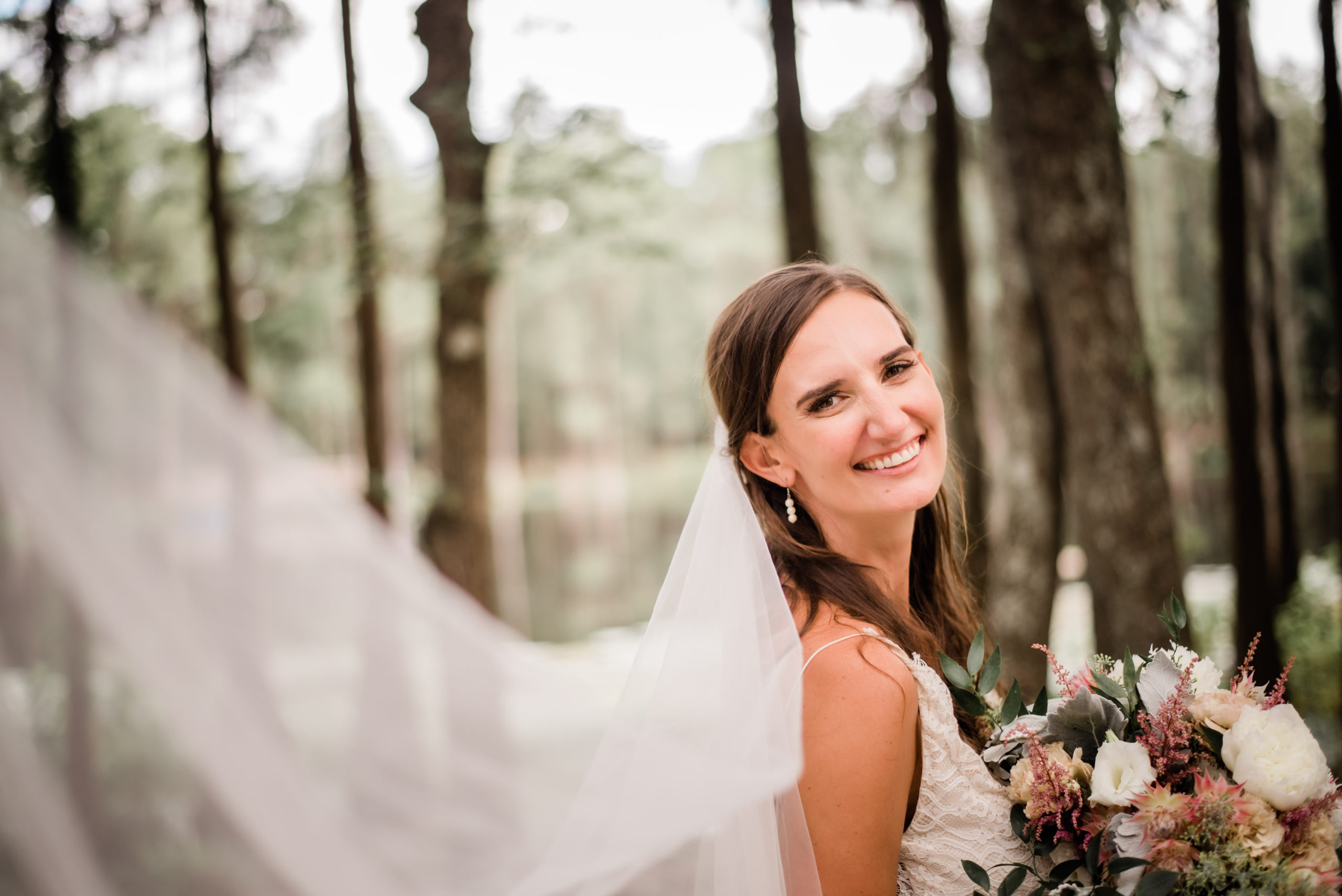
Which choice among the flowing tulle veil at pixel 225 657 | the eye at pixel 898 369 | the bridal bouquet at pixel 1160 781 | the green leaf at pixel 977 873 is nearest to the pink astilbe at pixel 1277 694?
the bridal bouquet at pixel 1160 781

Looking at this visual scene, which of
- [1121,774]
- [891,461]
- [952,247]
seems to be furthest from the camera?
[952,247]

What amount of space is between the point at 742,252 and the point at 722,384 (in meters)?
20.8

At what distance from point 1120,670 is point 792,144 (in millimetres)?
3247

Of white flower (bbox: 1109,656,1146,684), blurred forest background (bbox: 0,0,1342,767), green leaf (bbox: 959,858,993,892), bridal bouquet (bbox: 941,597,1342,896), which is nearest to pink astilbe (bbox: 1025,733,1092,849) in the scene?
bridal bouquet (bbox: 941,597,1342,896)

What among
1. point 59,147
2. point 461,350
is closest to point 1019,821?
point 461,350

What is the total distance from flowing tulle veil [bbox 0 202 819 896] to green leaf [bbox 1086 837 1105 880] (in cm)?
159

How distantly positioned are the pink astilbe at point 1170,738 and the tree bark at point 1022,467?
4.33 meters

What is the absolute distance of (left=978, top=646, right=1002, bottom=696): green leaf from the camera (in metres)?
1.43

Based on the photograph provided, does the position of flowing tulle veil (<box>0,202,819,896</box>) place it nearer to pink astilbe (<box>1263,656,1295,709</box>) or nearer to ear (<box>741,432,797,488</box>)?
ear (<box>741,432,797,488</box>)

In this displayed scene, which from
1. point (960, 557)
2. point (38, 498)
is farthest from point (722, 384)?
point (38, 498)

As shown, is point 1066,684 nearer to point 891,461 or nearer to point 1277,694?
point 1277,694

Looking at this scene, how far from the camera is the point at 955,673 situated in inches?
55.7

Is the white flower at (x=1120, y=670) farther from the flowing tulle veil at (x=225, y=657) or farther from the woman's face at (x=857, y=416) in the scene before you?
the flowing tulle veil at (x=225, y=657)

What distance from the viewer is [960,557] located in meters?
2.31
